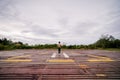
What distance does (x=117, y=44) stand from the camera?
61.9 metres

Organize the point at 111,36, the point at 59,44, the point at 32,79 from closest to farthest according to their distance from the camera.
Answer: the point at 32,79, the point at 59,44, the point at 111,36

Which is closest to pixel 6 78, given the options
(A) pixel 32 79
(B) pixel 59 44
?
(A) pixel 32 79

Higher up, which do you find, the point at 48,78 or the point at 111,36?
the point at 111,36

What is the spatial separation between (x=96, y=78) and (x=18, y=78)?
8.14ft

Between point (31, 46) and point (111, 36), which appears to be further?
point (111, 36)

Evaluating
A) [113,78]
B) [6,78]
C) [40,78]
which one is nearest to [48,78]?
[40,78]

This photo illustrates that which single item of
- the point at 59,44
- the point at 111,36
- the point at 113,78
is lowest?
the point at 113,78

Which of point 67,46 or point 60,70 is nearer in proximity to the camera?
point 60,70

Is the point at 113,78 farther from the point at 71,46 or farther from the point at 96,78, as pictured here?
the point at 71,46

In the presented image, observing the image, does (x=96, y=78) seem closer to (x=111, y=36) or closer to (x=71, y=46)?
(x=71, y=46)

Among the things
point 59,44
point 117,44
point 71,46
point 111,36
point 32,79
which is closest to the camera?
point 32,79

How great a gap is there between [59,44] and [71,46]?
122 ft

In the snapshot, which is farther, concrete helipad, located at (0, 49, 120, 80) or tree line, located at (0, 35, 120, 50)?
tree line, located at (0, 35, 120, 50)

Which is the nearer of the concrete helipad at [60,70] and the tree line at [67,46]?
the concrete helipad at [60,70]
